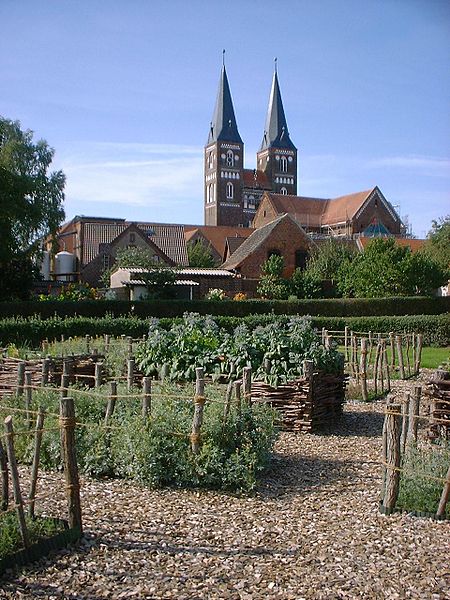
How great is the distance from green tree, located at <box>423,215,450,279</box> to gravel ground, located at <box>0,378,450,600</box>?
39284mm

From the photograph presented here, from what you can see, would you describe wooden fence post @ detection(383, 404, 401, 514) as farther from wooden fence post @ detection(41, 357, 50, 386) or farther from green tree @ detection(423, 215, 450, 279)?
green tree @ detection(423, 215, 450, 279)

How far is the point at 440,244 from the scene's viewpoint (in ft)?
155

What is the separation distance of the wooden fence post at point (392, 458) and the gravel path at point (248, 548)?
198 mm

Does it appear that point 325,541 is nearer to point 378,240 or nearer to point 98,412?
point 98,412

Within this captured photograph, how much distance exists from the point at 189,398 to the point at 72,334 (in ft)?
51.4

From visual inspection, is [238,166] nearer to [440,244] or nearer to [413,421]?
[440,244]

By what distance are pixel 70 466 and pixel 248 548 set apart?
167cm

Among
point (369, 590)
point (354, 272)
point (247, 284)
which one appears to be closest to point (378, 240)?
point (354, 272)

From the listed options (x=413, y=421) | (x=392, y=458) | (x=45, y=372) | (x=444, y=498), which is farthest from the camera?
(x=45, y=372)

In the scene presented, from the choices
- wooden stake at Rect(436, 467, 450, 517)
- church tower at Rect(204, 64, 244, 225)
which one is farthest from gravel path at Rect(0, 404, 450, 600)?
church tower at Rect(204, 64, 244, 225)

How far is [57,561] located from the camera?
5133mm

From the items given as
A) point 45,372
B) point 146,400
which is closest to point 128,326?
point 45,372

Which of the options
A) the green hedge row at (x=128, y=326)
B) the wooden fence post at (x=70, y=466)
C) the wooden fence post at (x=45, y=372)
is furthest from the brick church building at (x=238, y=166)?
the wooden fence post at (x=70, y=466)

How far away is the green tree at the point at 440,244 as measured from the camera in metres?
45.1
